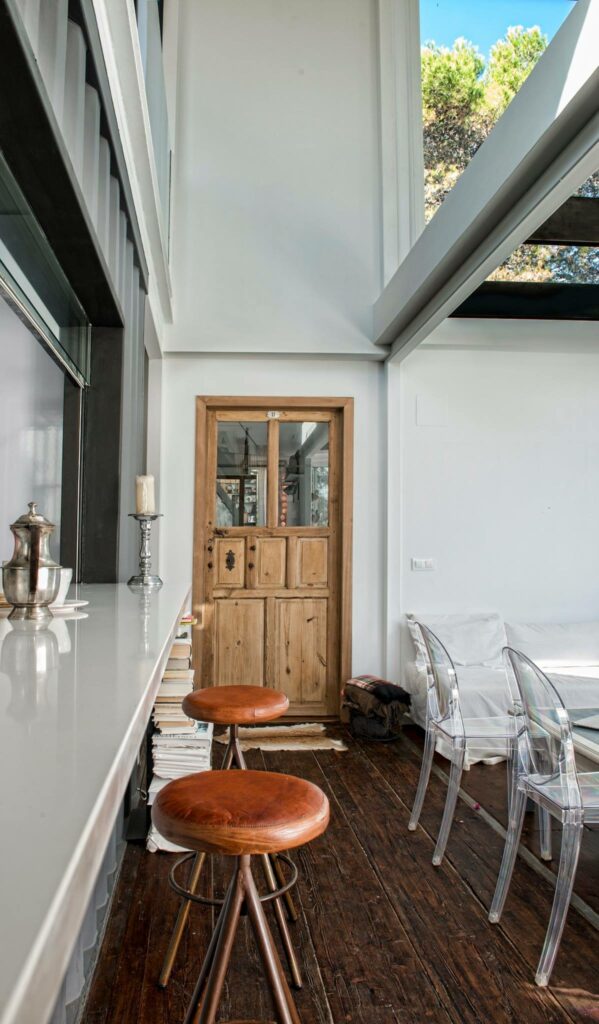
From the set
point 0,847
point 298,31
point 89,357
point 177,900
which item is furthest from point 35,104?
point 298,31

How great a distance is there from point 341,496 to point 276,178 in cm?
234

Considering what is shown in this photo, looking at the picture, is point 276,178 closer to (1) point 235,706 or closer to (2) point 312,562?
(2) point 312,562

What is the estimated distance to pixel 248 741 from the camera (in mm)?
4512

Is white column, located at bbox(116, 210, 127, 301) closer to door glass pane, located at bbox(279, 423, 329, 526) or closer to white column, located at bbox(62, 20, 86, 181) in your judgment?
white column, located at bbox(62, 20, 86, 181)

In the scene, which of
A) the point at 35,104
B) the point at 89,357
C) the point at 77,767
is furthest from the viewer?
the point at 89,357

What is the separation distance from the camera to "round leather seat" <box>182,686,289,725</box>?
7.24ft

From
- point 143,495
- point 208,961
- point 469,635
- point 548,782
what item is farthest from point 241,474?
point 208,961

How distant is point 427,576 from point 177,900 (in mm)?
3116

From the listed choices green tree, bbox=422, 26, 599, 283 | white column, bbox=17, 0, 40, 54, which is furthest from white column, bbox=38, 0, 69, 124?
green tree, bbox=422, 26, 599, 283

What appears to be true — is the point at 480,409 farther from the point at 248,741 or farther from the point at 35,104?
the point at 35,104

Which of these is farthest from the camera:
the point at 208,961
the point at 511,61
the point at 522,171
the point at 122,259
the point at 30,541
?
the point at 511,61

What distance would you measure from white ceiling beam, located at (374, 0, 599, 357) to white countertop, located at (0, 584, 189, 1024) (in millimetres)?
2111

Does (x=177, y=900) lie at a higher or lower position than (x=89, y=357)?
lower

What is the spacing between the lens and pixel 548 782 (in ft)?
7.57
